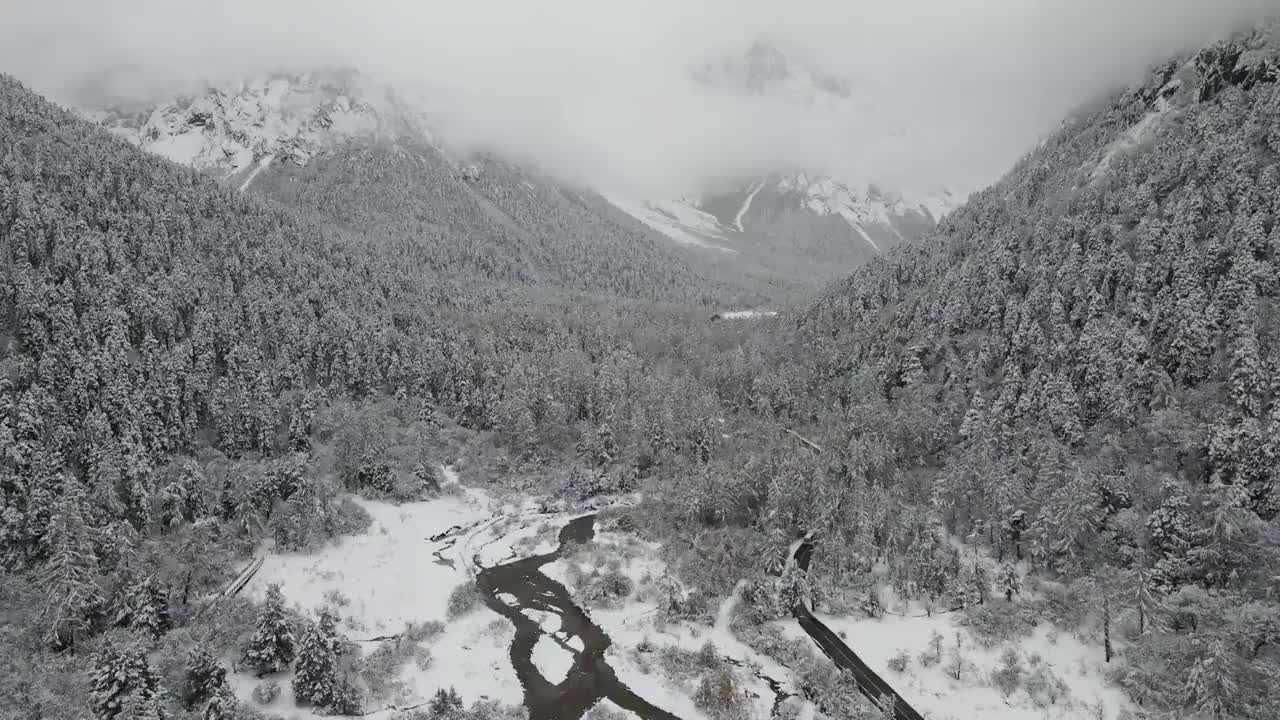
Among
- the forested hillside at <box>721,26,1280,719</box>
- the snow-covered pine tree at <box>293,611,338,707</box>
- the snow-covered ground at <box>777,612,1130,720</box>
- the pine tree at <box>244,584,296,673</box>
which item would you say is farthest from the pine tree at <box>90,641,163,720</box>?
the forested hillside at <box>721,26,1280,719</box>

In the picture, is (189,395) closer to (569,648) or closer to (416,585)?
(416,585)

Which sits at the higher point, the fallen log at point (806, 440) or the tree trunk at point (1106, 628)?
the tree trunk at point (1106, 628)

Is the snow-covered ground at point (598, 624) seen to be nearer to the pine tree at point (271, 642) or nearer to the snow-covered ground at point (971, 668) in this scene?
the snow-covered ground at point (971, 668)

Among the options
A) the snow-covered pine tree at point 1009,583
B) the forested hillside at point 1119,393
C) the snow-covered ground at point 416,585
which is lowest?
the snow-covered ground at point 416,585

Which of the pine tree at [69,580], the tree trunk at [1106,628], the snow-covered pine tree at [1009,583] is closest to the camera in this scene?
the pine tree at [69,580]

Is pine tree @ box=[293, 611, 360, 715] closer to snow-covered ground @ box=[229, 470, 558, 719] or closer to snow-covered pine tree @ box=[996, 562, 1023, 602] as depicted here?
snow-covered ground @ box=[229, 470, 558, 719]

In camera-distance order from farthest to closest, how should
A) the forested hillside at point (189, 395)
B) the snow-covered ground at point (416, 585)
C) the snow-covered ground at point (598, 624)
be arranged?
the forested hillside at point (189, 395), the snow-covered ground at point (416, 585), the snow-covered ground at point (598, 624)

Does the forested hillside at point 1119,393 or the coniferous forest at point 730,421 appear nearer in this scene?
the coniferous forest at point 730,421

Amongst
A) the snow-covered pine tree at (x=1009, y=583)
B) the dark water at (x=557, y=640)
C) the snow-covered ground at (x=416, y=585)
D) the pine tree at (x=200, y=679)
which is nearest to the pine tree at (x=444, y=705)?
the snow-covered ground at (x=416, y=585)
